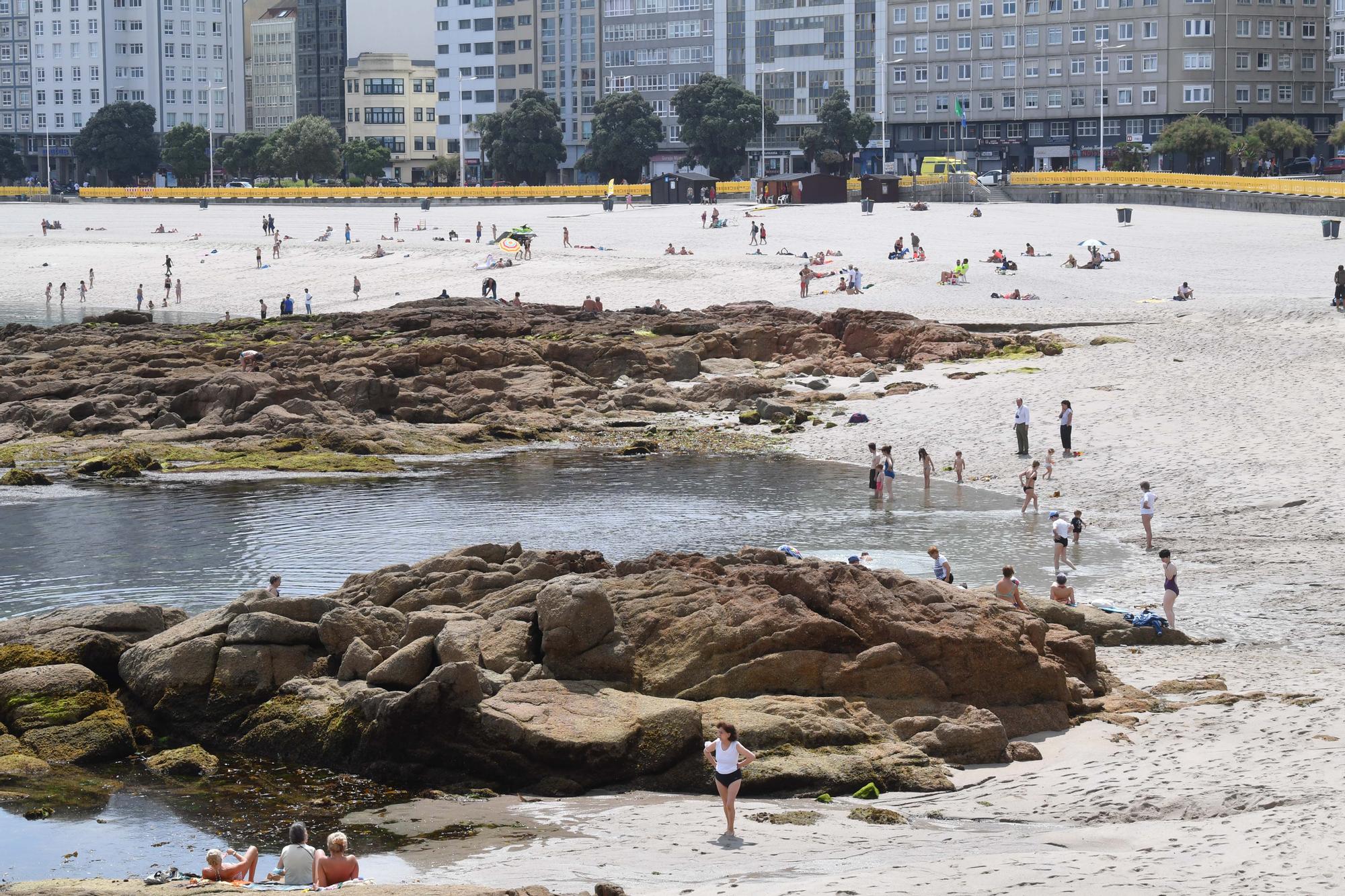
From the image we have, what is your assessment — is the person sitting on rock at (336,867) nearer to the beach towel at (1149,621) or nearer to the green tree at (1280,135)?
the beach towel at (1149,621)

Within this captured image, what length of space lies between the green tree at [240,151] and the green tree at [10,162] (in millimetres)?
22740

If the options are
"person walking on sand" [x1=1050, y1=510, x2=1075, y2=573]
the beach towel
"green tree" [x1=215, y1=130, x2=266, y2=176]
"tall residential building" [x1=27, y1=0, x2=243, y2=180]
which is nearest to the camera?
the beach towel

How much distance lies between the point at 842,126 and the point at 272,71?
2812 inches

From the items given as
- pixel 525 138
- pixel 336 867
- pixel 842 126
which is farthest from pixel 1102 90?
pixel 336 867

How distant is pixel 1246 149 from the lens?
10000 cm

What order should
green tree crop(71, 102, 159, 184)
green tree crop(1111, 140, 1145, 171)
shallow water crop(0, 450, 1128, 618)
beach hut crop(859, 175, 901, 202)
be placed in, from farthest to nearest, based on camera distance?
green tree crop(71, 102, 159, 184)
green tree crop(1111, 140, 1145, 171)
beach hut crop(859, 175, 901, 202)
shallow water crop(0, 450, 1128, 618)

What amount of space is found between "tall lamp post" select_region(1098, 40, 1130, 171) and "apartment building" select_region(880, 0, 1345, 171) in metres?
0.13

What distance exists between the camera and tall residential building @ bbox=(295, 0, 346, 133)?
16400cm

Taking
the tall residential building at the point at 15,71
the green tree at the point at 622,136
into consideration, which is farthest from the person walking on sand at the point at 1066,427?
the tall residential building at the point at 15,71

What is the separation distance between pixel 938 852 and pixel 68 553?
1859 cm

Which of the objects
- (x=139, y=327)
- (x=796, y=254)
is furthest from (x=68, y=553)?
(x=796, y=254)

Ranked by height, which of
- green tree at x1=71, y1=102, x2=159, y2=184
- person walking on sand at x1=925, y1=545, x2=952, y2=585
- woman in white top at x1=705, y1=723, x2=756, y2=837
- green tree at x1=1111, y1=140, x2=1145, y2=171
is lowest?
woman in white top at x1=705, y1=723, x2=756, y2=837

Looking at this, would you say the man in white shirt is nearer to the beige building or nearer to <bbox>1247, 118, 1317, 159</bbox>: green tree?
<bbox>1247, 118, 1317, 159</bbox>: green tree

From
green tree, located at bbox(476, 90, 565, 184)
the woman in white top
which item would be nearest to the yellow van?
green tree, located at bbox(476, 90, 565, 184)
